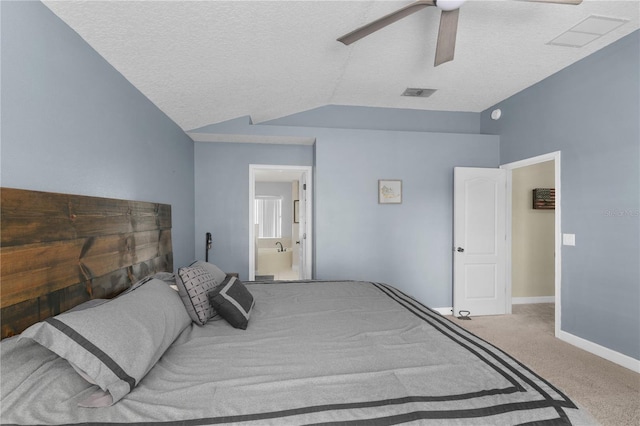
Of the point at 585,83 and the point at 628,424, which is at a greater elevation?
the point at 585,83

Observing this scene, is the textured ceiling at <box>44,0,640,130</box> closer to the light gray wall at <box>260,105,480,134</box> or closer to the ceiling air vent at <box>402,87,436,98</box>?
the ceiling air vent at <box>402,87,436,98</box>

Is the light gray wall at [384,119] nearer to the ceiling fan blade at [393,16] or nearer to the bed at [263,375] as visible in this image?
the ceiling fan blade at [393,16]

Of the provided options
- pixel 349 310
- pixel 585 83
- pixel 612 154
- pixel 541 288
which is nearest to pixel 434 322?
pixel 349 310

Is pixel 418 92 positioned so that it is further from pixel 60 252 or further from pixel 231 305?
pixel 60 252

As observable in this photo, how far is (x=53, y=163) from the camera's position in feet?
4.86

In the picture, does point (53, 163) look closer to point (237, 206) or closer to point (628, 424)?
point (237, 206)

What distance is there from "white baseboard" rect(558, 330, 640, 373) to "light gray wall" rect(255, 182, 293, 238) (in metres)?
6.57

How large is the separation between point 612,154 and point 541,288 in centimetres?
270

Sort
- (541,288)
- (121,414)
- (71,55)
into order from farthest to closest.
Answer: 1. (541,288)
2. (71,55)
3. (121,414)

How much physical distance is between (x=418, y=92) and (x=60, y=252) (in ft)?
12.3

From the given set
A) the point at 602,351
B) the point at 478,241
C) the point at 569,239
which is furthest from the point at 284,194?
the point at 602,351

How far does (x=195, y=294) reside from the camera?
172 centimetres

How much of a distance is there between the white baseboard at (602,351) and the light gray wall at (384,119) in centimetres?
285

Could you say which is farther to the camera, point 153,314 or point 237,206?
point 237,206
